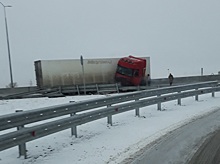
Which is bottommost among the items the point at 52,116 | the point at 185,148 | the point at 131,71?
the point at 185,148

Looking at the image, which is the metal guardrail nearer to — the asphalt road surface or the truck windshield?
the asphalt road surface

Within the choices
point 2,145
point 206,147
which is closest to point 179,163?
point 206,147

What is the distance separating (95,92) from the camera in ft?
79.4

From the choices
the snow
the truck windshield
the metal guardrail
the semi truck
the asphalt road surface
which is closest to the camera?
the metal guardrail

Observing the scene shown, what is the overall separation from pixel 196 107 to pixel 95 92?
45.6ft

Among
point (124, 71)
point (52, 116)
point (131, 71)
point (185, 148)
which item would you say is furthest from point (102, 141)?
point (124, 71)

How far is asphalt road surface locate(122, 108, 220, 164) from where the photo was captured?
16.2ft

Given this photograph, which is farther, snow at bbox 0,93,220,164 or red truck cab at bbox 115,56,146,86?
red truck cab at bbox 115,56,146,86

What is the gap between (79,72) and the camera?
25172mm

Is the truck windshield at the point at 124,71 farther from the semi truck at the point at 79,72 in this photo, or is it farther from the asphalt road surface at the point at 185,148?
the asphalt road surface at the point at 185,148

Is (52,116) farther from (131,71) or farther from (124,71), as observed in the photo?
(124,71)

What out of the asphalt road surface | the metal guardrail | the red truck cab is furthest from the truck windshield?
the asphalt road surface

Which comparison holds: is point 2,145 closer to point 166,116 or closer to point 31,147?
point 31,147

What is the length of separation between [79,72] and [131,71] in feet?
17.4
